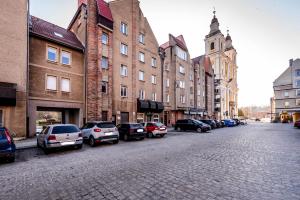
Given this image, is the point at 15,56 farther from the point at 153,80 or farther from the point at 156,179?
the point at 153,80

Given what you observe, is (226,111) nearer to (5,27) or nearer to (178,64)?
(178,64)

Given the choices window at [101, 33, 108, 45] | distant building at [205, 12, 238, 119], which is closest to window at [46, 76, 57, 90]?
window at [101, 33, 108, 45]

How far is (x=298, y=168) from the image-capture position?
633 centimetres

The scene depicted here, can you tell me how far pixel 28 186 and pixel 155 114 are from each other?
2329 cm

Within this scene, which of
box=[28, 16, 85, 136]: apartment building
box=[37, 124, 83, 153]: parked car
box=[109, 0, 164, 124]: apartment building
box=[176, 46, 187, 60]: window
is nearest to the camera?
box=[37, 124, 83, 153]: parked car

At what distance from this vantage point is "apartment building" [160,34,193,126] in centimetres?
3102

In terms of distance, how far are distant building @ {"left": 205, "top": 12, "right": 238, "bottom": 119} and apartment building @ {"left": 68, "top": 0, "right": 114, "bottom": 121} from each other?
130ft

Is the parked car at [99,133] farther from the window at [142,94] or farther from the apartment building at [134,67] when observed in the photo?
the window at [142,94]

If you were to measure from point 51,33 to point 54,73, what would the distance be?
14.3ft

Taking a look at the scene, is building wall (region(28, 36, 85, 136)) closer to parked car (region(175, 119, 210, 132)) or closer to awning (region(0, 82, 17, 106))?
awning (region(0, 82, 17, 106))

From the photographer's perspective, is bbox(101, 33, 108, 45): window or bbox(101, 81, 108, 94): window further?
bbox(101, 33, 108, 45): window

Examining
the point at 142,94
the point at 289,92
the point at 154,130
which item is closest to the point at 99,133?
the point at 154,130

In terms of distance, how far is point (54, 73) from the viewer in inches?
697

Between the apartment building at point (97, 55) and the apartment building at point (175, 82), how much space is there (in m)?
11.8
